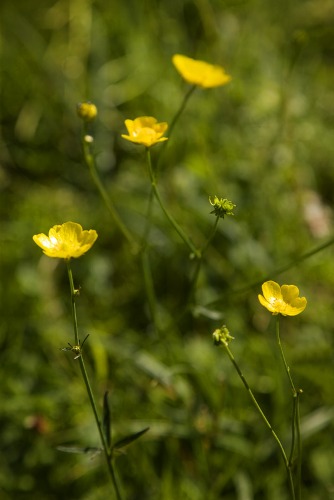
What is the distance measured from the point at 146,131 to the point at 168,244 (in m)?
0.74

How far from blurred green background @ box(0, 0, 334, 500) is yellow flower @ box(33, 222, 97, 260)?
43cm

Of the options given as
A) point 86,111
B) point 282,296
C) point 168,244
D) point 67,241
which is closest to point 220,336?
point 282,296

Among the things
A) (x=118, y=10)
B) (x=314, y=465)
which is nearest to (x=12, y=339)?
(x=314, y=465)

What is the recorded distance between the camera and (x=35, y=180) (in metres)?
2.30

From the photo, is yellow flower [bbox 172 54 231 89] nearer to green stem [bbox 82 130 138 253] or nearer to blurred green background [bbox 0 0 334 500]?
green stem [bbox 82 130 138 253]

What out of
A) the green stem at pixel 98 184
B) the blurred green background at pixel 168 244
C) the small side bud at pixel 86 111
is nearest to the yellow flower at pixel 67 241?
the green stem at pixel 98 184

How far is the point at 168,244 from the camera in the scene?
1.92 m

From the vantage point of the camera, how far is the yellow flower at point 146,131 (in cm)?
117

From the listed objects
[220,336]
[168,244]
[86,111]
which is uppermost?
[86,111]

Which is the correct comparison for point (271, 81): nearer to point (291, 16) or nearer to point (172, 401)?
point (291, 16)

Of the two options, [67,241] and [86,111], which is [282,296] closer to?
[67,241]

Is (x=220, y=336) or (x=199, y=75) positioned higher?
(x=199, y=75)

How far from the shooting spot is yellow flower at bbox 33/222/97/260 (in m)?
1.03

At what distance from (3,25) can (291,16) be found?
1.37 metres
